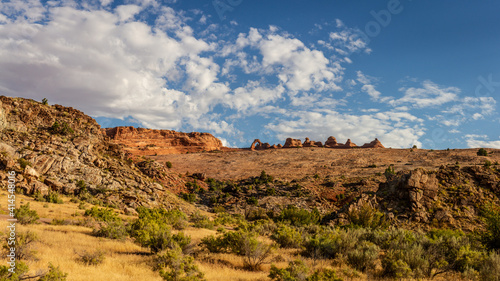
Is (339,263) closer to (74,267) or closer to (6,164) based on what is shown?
(74,267)

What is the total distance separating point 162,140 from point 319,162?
71819mm

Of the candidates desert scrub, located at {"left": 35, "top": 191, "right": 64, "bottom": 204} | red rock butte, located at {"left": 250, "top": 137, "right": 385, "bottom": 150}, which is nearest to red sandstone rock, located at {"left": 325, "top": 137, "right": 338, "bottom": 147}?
red rock butte, located at {"left": 250, "top": 137, "right": 385, "bottom": 150}

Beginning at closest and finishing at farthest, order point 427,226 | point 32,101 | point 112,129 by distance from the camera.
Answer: point 427,226 < point 32,101 < point 112,129

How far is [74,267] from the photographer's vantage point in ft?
26.9

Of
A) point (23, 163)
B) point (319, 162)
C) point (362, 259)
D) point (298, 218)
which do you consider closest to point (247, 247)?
point (362, 259)

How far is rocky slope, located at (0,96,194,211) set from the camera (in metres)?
26.1

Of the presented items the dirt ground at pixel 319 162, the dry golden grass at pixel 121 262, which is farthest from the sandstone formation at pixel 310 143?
the dry golden grass at pixel 121 262

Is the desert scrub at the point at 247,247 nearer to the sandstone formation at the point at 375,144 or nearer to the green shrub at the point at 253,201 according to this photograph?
the green shrub at the point at 253,201

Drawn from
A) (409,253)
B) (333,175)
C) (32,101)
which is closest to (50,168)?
(32,101)

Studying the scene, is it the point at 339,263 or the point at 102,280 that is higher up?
the point at 102,280

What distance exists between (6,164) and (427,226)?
3540cm

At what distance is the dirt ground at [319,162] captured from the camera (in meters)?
52.2

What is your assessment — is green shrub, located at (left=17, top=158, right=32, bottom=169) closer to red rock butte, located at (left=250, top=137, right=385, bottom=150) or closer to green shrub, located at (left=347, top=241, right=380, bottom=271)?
green shrub, located at (left=347, top=241, right=380, bottom=271)

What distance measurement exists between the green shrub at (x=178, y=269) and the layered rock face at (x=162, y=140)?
9477 centimetres
